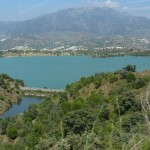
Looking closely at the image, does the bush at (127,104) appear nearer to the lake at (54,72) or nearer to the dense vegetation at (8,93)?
the dense vegetation at (8,93)

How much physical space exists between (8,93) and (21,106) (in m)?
3.60

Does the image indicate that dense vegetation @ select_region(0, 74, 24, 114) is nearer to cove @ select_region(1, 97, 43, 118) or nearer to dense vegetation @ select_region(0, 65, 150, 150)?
cove @ select_region(1, 97, 43, 118)

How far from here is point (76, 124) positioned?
12969mm

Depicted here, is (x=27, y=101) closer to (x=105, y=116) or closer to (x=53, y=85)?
(x=53, y=85)

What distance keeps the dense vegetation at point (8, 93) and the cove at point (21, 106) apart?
1.63 ft

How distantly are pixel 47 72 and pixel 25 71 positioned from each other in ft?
14.8

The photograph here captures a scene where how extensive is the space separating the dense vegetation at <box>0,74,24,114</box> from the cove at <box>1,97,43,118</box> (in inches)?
19.6

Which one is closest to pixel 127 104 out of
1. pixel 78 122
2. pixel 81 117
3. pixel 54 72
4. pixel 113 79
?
pixel 81 117

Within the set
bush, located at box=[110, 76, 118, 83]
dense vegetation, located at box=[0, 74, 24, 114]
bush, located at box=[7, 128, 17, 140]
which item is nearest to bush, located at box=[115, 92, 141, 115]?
bush, located at box=[7, 128, 17, 140]

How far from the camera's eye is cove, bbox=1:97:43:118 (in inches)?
1283

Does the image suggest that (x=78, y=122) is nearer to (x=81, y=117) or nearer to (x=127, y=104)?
(x=81, y=117)

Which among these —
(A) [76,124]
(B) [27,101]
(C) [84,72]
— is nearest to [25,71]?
(C) [84,72]

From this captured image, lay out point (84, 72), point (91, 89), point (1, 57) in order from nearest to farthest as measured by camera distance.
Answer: point (91, 89)
point (84, 72)
point (1, 57)

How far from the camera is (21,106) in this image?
35.9m
